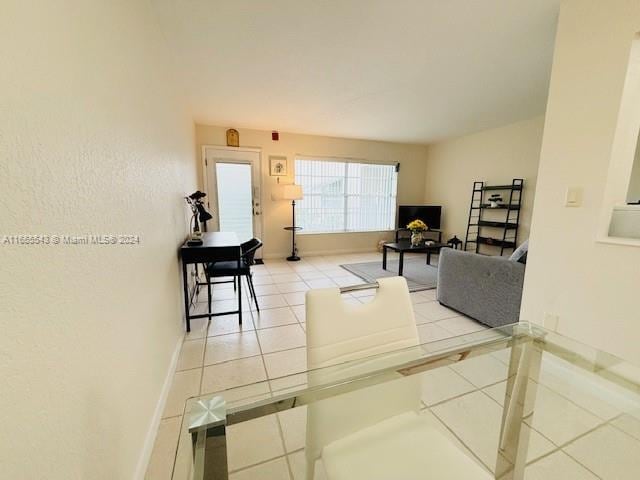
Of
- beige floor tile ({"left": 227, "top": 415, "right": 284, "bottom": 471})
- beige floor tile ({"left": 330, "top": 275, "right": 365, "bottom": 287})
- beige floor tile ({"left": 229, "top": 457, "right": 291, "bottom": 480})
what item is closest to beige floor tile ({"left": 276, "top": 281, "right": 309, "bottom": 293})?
beige floor tile ({"left": 330, "top": 275, "right": 365, "bottom": 287})

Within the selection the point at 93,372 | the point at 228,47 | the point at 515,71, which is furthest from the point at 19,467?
the point at 515,71

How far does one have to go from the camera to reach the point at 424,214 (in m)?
5.78

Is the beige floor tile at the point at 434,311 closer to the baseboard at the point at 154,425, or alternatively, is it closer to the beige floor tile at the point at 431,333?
the beige floor tile at the point at 431,333

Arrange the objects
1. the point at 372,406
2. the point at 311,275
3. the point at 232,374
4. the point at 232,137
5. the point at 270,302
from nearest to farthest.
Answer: the point at 372,406
the point at 232,374
the point at 270,302
the point at 311,275
the point at 232,137

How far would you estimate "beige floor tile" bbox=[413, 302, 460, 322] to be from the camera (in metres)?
2.70

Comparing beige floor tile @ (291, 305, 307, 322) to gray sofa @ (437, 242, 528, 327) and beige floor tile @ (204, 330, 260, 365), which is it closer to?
beige floor tile @ (204, 330, 260, 365)

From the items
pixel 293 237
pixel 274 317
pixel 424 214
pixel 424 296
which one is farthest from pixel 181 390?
pixel 424 214

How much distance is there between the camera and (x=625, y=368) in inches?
41.3

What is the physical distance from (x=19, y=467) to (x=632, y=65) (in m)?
2.78

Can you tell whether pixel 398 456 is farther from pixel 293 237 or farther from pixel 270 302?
pixel 293 237

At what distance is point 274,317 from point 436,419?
5.38 ft

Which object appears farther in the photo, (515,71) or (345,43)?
(515,71)

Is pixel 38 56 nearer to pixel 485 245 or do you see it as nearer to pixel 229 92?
pixel 229 92

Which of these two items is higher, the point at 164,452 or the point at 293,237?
the point at 293,237
